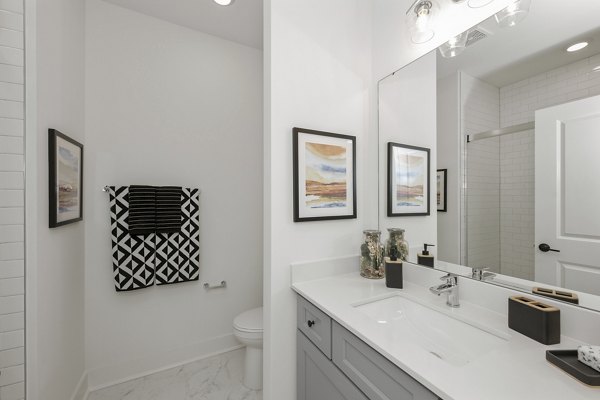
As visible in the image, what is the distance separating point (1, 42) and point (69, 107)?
436mm

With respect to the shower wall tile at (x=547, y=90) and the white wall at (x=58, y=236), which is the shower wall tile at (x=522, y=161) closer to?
the shower wall tile at (x=547, y=90)

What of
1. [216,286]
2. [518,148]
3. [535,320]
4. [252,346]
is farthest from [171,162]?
[535,320]

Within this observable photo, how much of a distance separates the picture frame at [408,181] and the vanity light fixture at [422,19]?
1.82ft

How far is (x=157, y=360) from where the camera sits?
188 centimetres

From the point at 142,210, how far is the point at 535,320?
215 cm

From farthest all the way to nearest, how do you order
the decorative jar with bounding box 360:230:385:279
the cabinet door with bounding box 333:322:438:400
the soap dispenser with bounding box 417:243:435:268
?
the decorative jar with bounding box 360:230:385:279 < the soap dispenser with bounding box 417:243:435:268 < the cabinet door with bounding box 333:322:438:400

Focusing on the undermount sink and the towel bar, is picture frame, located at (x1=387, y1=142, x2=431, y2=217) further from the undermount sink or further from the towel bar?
the towel bar

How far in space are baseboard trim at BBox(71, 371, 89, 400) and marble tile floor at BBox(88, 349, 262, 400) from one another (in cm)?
5

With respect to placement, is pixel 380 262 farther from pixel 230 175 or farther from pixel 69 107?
A: pixel 69 107

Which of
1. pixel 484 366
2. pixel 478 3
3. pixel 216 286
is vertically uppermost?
pixel 478 3

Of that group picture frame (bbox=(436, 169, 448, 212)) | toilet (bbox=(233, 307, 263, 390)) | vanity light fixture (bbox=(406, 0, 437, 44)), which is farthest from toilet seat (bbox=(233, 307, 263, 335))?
vanity light fixture (bbox=(406, 0, 437, 44))

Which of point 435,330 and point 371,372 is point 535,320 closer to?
point 435,330

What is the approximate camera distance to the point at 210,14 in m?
1.84

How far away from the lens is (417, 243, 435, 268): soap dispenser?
1259 millimetres
